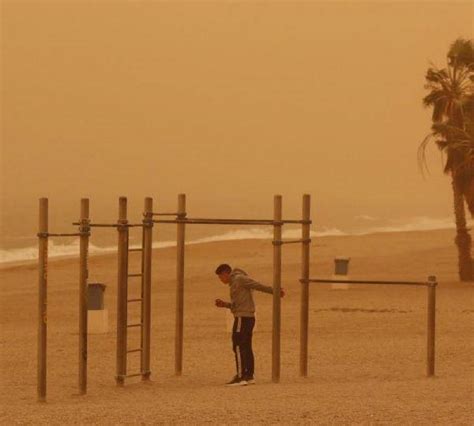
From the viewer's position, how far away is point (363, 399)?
14406 mm

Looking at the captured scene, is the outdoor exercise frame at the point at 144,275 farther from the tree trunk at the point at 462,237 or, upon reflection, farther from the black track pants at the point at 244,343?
the tree trunk at the point at 462,237

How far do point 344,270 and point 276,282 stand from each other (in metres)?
17.7

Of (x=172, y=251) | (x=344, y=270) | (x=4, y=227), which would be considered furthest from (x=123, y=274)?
(x=4, y=227)

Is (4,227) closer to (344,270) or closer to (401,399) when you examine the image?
(344,270)

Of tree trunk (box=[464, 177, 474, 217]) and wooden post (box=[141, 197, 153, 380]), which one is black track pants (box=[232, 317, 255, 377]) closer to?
wooden post (box=[141, 197, 153, 380])

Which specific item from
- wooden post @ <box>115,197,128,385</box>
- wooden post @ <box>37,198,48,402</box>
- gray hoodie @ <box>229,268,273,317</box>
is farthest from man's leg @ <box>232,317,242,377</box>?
wooden post @ <box>37,198,48,402</box>

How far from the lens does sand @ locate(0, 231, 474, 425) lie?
13484 mm

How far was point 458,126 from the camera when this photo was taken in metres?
37.2

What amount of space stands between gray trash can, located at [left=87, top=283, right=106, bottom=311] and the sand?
0.51 meters

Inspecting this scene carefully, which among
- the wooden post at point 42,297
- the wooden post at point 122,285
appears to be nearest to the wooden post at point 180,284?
the wooden post at point 122,285

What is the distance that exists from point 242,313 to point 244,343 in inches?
13.8

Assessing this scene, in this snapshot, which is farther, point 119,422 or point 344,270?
point 344,270

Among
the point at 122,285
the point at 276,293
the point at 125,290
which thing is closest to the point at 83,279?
the point at 122,285

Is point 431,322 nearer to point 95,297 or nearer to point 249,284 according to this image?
point 249,284
